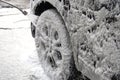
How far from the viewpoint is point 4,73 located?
3.79m

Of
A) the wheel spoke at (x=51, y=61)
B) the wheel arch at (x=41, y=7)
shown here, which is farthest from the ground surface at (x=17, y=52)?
the wheel arch at (x=41, y=7)

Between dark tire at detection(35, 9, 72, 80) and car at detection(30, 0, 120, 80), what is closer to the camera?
car at detection(30, 0, 120, 80)

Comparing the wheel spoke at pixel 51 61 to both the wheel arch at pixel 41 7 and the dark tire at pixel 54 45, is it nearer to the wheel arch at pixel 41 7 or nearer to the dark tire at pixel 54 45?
the dark tire at pixel 54 45

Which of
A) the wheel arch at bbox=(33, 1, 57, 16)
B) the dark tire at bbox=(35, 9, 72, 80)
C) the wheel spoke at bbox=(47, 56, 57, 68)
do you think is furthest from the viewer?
the wheel arch at bbox=(33, 1, 57, 16)

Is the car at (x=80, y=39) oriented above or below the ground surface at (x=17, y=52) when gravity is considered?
above

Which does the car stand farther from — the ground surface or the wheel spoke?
the ground surface

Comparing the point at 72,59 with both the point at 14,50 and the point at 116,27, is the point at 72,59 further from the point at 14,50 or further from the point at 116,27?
the point at 14,50

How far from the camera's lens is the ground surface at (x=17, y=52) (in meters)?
3.74

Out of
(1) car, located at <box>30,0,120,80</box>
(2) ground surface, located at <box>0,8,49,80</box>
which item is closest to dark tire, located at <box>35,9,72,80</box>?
(1) car, located at <box>30,0,120,80</box>

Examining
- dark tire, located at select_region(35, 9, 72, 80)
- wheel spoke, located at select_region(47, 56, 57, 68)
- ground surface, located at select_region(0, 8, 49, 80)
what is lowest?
ground surface, located at select_region(0, 8, 49, 80)

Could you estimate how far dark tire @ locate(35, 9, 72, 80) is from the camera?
2855 millimetres

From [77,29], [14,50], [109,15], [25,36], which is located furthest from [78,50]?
[25,36]

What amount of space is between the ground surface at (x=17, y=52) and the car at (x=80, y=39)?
0.40 m

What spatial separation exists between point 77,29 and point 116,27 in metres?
0.57
